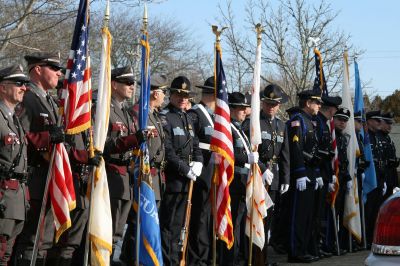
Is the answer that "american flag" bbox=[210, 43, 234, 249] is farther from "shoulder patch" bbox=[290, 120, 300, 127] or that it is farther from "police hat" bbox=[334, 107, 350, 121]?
"police hat" bbox=[334, 107, 350, 121]

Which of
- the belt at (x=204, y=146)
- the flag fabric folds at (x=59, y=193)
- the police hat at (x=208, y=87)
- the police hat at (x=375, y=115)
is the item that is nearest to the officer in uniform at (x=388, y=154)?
the police hat at (x=375, y=115)

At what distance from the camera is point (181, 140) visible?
985 cm

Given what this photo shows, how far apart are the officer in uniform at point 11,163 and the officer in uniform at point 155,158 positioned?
6.79 ft

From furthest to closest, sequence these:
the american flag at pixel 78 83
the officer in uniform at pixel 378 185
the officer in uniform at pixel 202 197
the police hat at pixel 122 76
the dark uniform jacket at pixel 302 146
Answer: the officer in uniform at pixel 378 185
the dark uniform jacket at pixel 302 146
the officer in uniform at pixel 202 197
the police hat at pixel 122 76
the american flag at pixel 78 83

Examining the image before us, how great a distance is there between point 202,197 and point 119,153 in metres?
1.97

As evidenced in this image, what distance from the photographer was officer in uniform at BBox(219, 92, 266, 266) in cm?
1046

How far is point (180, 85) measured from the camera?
9.87 m

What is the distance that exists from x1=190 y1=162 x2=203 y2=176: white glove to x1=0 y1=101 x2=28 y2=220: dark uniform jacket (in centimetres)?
283

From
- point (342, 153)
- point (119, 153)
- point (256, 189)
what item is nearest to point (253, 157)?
point (256, 189)

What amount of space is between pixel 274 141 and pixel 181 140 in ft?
5.21

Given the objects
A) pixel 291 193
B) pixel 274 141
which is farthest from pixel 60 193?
pixel 291 193

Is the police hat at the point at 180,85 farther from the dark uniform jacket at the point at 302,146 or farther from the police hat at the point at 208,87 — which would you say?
the dark uniform jacket at the point at 302,146

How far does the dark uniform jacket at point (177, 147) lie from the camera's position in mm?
9727

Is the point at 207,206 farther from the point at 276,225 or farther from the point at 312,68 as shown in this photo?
the point at 312,68
